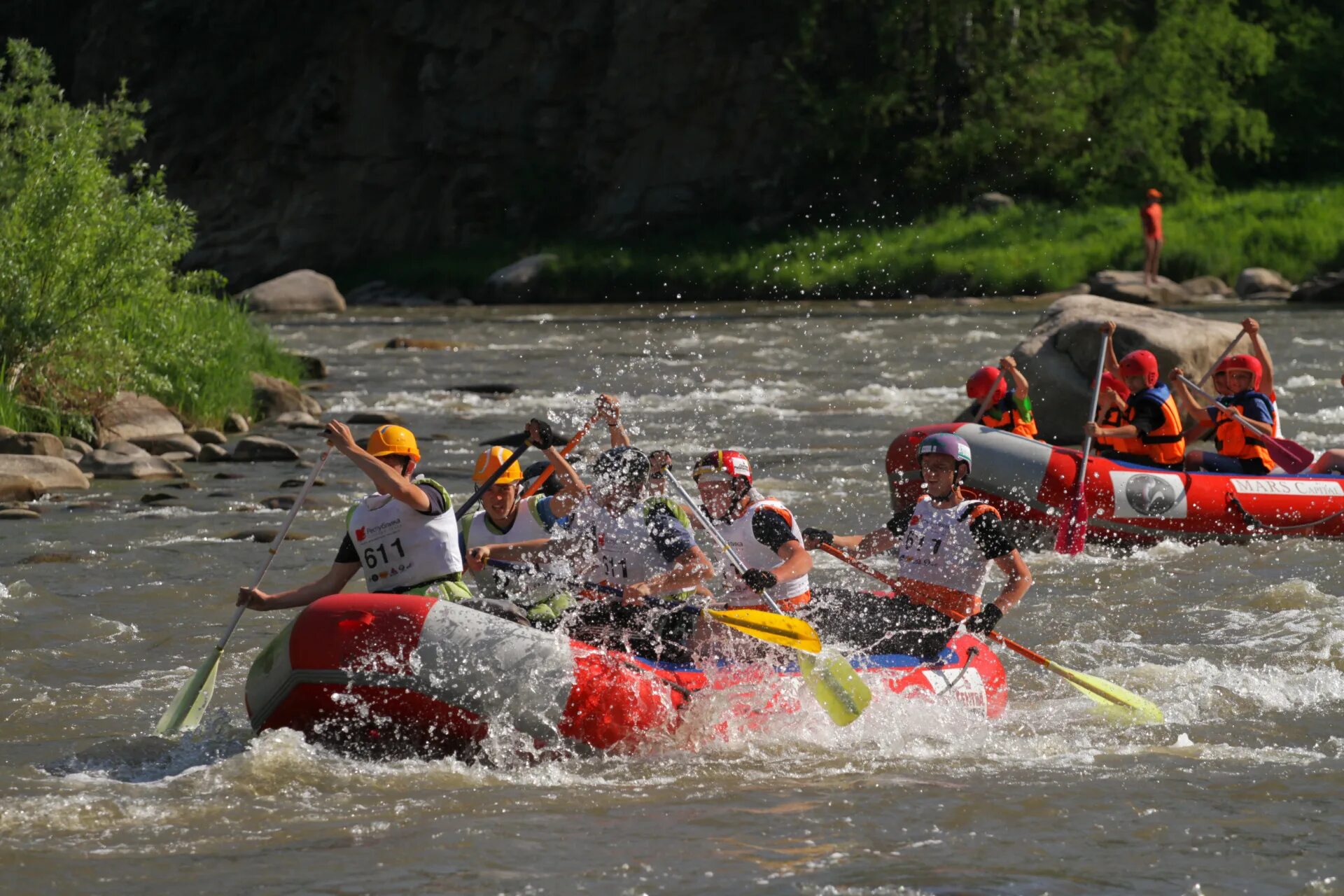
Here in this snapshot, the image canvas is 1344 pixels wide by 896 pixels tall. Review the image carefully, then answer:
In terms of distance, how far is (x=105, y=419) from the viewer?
16281 mm

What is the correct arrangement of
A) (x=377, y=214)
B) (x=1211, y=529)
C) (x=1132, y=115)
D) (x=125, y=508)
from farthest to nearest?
(x=377, y=214), (x=1132, y=115), (x=125, y=508), (x=1211, y=529)

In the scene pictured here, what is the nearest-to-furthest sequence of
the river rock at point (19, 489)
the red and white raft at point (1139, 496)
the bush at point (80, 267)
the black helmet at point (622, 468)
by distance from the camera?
the black helmet at point (622, 468) → the red and white raft at point (1139, 496) → the river rock at point (19, 489) → the bush at point (80, 267)

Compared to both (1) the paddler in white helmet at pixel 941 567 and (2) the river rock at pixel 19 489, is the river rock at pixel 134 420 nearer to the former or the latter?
(2) the river rock at pixel 19 489

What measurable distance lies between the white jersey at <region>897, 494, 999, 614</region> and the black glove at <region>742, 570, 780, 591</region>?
0.79 meters

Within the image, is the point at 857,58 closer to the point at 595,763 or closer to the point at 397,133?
the point at 397,133

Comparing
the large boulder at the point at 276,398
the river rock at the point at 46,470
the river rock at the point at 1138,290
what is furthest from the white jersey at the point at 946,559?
the river rock at the point at 1138,290

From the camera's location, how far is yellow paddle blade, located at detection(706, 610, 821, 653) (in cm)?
739

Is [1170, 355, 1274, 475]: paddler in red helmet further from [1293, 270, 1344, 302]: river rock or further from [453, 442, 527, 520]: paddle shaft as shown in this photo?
[1293, 270, 1344, 302]: river rock

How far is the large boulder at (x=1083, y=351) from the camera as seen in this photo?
17125 millimetres

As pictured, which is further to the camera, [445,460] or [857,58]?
[857,58]

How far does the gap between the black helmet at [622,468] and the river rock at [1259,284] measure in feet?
79.7

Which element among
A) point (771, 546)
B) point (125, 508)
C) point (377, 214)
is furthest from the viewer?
point (377, 214)

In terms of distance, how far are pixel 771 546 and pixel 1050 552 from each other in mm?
4856

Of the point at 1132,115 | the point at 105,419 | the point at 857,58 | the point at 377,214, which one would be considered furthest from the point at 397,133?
the point at 105,419
